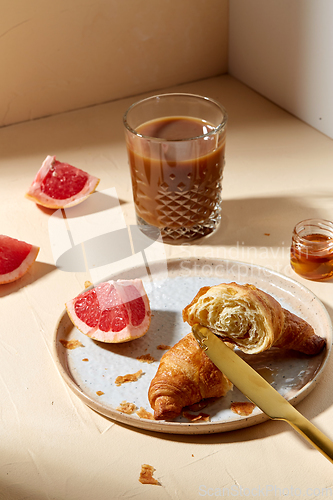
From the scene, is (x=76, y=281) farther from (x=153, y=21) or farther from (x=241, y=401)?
(x=153, y=21)

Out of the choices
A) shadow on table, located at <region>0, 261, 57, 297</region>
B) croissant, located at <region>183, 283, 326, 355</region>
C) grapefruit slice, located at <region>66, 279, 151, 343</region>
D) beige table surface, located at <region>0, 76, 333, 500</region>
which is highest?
croissant, located at <region>183, 283, 326, 355</region>

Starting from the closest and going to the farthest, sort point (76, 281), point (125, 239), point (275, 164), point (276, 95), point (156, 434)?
point (156, 434)
point (76, 281)
point (125, 239)
point (275, 164)
point (276, 95)

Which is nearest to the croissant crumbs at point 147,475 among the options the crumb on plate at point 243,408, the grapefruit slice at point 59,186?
the crumb on plate at point 243,408

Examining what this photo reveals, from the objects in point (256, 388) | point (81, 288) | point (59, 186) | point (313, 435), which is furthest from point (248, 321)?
point (59, 186)

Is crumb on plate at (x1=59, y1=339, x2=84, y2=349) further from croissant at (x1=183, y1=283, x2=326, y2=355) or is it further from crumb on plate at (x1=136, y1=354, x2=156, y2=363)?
croissant at (x1=183, y1=283, x2=326, y2=355)

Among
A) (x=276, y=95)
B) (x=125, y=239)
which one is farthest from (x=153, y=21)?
(x=125, y=239)

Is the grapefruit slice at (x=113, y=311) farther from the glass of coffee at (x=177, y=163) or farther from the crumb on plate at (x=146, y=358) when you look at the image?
the glass of coffee at (x=177, y=163)

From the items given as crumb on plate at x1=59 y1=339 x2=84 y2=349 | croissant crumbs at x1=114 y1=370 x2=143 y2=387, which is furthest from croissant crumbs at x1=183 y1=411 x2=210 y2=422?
crumb on plate at x1=59 y1=339 x2=84 y2=349
